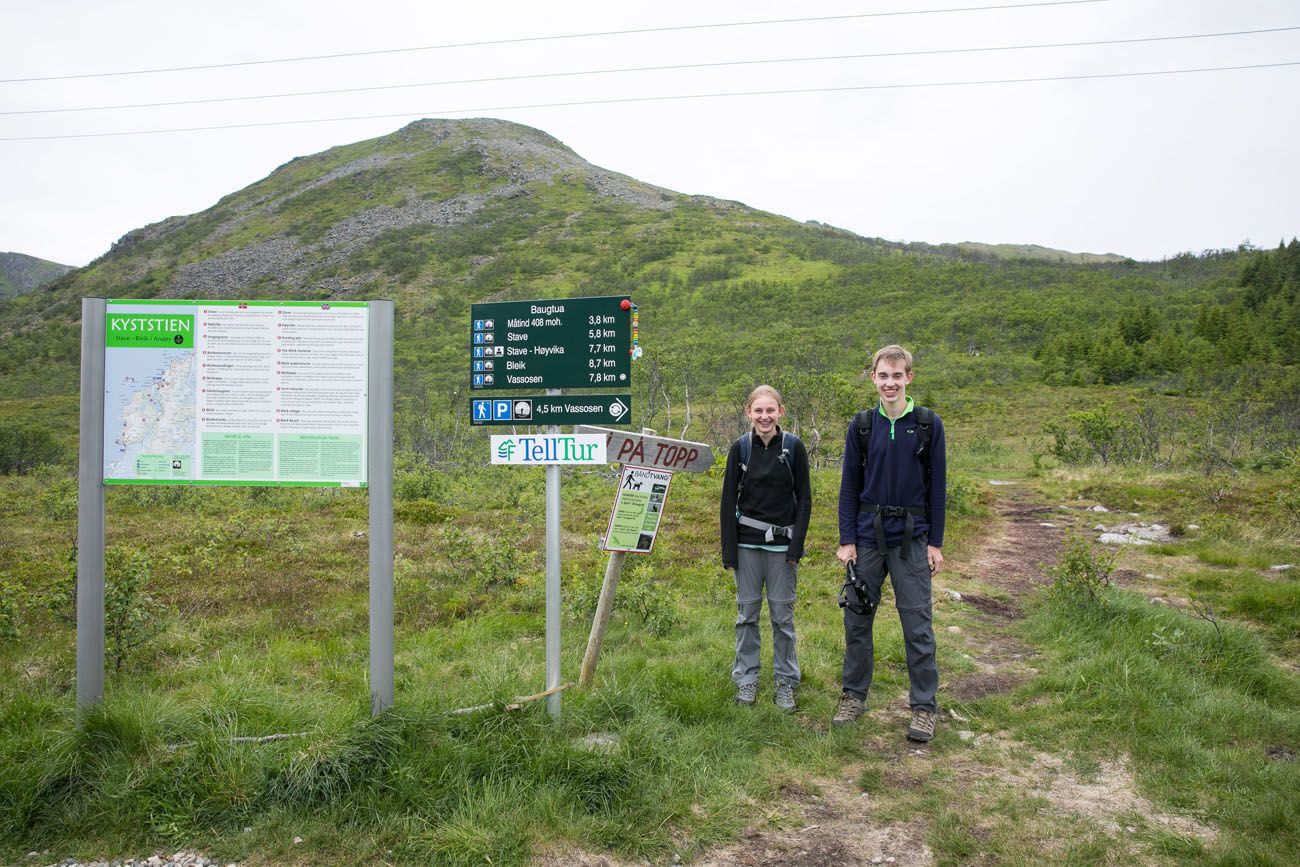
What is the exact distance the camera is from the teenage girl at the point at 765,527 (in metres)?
4.62

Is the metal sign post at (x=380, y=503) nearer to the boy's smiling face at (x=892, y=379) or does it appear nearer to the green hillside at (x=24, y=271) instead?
the boy's smiling face at (x=892, y=379)

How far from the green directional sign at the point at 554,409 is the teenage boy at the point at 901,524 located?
1.39 metres

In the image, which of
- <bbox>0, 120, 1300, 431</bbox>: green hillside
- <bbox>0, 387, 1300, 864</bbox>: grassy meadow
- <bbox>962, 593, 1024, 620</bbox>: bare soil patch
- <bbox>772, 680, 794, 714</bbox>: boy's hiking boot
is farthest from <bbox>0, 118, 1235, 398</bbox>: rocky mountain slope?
<bbox>772, 680, 794, 714</bbox>: boy's hiking boot

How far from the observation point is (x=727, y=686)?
462 cm

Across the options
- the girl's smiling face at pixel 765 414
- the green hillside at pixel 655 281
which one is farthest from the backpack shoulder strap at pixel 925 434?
the green hillside at pixel 655 281

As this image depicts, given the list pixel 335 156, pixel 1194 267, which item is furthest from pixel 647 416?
pixel 335 156

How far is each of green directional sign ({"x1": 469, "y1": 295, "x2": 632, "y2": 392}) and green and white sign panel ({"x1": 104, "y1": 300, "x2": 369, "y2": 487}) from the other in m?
0.67

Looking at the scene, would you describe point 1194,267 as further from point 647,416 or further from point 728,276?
point 647,416

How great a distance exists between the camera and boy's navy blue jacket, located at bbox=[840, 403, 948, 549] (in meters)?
4.33

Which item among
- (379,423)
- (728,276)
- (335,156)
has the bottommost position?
(379,423)

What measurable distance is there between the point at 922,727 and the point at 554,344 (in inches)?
119

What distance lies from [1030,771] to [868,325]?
153 feet

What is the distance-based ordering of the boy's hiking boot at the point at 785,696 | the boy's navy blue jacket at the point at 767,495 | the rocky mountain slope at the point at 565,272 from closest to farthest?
the boy's hiking boot at the point at 785,696 → the boy's navy blue jacket at the point at 767,495 → the rocky mountain slope at the point at 565,272

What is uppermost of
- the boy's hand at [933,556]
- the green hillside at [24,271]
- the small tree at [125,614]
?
the green hillside at [24,271]
